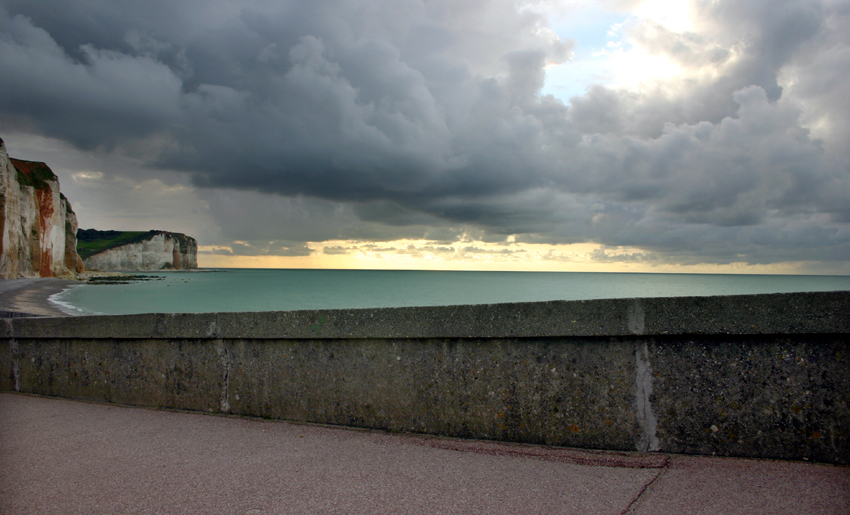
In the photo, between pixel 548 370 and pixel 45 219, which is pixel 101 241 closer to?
pixel 45 219

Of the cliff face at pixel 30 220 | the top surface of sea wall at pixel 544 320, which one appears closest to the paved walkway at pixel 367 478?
the top surface of sea wall at pixel 544 320

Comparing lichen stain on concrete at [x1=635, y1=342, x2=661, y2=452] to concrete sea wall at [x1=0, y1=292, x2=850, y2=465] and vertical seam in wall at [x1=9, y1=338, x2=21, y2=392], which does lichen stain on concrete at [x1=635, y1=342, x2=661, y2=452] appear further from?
vertical seam in wall at [x1=9, y1=338, x2=21, y2=392]

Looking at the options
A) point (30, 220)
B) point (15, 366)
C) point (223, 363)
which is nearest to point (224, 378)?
point (223, 363)

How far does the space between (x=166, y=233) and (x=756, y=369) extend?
146m

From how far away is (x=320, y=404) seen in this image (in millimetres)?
3701

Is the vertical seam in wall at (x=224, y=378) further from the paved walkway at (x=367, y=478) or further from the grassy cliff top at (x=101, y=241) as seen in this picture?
the grassy cliff top at (x=101, y=241)

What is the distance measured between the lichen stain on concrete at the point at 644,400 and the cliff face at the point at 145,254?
455ft

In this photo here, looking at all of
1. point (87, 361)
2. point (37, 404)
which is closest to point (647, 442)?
point (87, 361)

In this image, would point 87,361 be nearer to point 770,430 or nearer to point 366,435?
point 366,435

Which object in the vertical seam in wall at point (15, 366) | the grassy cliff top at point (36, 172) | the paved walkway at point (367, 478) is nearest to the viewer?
the paved walkway at point (367, 478)

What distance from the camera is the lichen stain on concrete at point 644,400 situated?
297 centimetres

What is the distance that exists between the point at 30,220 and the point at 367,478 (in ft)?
178

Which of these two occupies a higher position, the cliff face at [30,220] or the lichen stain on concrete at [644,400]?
the cliff face at [30,220]

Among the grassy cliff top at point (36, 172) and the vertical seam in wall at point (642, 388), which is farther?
the grassy cliff top at point (36, 172)
